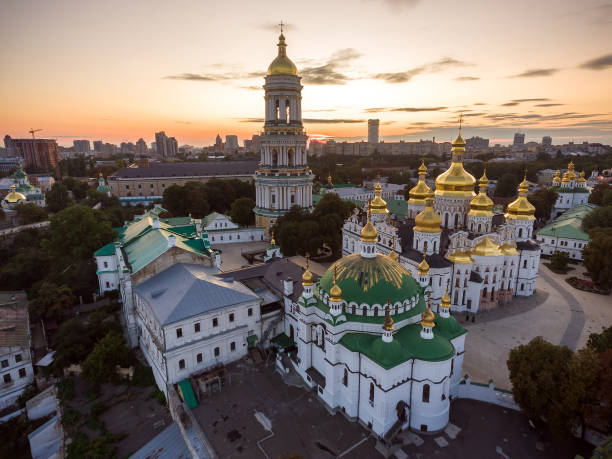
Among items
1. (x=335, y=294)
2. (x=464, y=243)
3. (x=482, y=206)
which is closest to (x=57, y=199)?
(x=335, y=294)

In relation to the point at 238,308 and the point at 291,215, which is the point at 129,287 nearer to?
the point at 238,308

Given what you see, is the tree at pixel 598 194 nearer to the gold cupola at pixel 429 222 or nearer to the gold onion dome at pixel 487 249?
the gold onion dome at pixel 487 249

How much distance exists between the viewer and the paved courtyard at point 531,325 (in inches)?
878

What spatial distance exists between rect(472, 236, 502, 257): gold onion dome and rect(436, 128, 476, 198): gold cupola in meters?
5.11

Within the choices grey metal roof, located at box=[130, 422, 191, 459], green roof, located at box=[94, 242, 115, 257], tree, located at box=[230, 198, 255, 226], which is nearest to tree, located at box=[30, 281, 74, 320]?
green roof, located at box=[94, 242, 115, 257]

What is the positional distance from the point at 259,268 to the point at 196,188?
3470 cm

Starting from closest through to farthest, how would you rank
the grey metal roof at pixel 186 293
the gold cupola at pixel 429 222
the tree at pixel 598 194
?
the grey metal roof at pixel 186 293 → the gold cupola at pixel 429 222 → the tree at pixel 598 194

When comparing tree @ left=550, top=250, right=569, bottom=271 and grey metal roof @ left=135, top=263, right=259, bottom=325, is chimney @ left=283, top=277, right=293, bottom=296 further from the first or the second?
tree @ left=550, top=250, right=569, bottom=271

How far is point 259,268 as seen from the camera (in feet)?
92.4

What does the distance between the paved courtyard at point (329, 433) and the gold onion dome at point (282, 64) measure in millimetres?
38523

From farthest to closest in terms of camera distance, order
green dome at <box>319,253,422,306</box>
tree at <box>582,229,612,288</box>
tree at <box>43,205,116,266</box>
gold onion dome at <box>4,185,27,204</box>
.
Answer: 1. gold onion dome at <box>4,185,27,204</box>
2. tree at <box>43,205,116,266</box>
3. tree at <box>582,229,612,288</box>
4. green dome at <box>319,253,422,306</box>

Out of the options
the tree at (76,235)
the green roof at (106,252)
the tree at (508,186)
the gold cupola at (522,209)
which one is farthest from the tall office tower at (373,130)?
the green roof at (106,252)

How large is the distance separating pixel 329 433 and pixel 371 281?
7496 mm

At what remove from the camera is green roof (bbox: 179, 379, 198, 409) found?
731 inches
